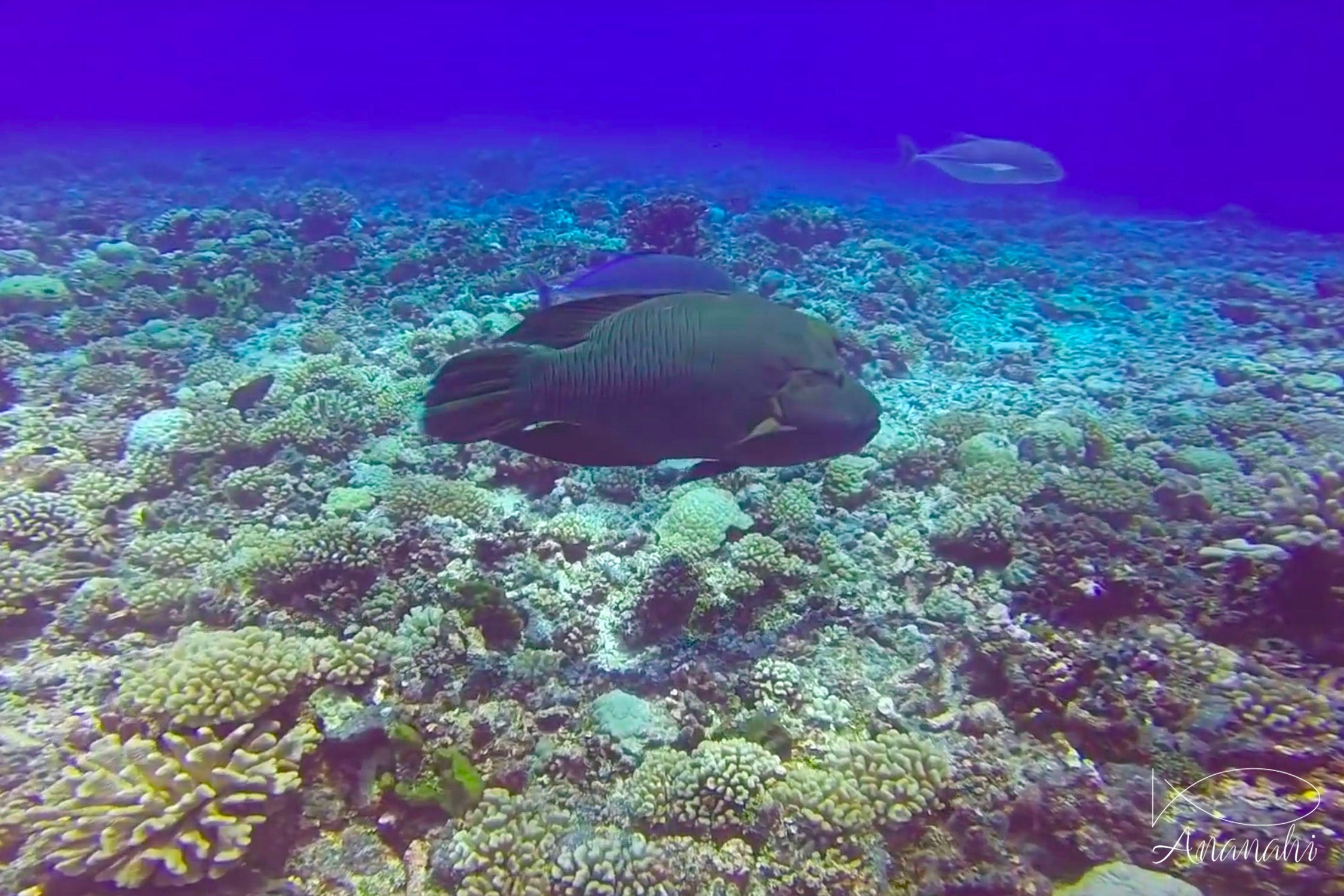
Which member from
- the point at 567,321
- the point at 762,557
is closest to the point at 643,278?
the point at 762,557

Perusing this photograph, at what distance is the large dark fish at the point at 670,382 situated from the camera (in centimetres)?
258

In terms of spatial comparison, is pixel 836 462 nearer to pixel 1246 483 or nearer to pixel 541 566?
pixel 541 566

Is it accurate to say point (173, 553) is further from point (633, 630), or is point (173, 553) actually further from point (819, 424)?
point (819, 424)

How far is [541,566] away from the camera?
489cm

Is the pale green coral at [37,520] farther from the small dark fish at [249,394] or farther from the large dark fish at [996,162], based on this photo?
the large dark fish at [996,162]

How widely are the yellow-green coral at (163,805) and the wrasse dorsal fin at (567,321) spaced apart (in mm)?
2346

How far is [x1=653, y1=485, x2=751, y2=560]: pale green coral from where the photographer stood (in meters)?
4.91

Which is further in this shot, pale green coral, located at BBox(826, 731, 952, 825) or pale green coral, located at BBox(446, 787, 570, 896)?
pale green coral, located at BBox(826, 731, 952, 825)

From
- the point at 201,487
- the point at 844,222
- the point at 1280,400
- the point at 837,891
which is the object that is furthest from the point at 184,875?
the point at 844,222

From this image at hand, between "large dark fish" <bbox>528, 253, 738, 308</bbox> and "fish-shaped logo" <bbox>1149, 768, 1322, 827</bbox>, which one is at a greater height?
"large dark fish" <bbox>528, 253, 738, 308</bbox>

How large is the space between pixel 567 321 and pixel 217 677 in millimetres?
2635

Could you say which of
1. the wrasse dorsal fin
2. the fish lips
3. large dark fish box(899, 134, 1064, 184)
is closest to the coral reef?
the fish lips

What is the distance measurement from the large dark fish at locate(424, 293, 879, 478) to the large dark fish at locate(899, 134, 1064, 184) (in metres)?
8.15

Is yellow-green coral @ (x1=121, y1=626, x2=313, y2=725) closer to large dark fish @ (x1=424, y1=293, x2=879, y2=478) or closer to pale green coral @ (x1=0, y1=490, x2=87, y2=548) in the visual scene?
large dark fish @ (x1=424, y1=293, x2=879, y2=478)
